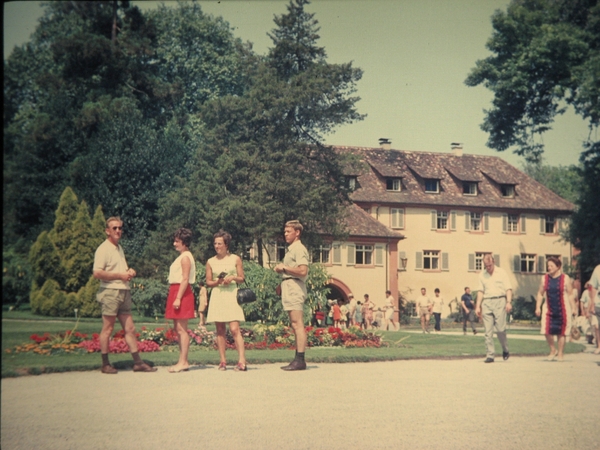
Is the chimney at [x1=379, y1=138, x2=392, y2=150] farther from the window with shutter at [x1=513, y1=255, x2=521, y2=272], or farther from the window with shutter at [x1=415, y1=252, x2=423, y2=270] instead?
the window with shutter at [x1=513, y1=255, x2=521, y2=272]

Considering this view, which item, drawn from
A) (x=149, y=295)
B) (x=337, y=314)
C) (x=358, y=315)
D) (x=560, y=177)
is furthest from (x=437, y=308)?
(x=149, y=295)

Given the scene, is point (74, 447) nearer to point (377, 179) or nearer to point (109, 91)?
point (109, 91)

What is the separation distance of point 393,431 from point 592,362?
6608 millimetres

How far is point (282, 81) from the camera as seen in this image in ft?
35.0

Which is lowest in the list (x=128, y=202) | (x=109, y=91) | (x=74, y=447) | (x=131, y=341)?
(x=74, y=447)

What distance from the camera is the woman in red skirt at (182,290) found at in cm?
832

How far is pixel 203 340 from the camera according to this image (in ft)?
36.3

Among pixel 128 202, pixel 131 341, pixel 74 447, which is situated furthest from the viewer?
pixel 128 202

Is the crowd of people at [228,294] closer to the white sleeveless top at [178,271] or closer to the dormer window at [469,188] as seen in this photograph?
the white sleeveless top at [178,271]

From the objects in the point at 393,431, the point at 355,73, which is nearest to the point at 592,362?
the point at 355,73

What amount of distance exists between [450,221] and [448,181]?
1.86 feet

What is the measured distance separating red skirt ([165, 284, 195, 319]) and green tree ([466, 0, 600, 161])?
4315mm

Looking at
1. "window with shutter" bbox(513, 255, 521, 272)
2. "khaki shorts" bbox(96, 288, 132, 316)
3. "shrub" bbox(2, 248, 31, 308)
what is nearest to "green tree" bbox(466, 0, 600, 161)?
"window with shutter" bbox(513, 255, 521, 272)

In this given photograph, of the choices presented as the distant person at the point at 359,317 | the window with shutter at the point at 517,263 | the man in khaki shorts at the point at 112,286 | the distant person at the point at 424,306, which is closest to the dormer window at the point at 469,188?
the window with shutter at the point at 517,263
